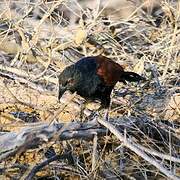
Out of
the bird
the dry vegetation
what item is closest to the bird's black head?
the bird

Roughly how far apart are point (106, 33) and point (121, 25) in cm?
48

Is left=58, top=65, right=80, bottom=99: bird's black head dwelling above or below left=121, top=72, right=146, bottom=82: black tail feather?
below

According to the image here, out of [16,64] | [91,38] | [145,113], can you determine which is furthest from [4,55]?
[145,113]

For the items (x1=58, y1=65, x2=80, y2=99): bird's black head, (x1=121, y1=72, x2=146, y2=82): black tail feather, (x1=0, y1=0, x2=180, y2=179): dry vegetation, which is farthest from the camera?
(x1=121, y1=72, x2=146, y2=82): black tail feather

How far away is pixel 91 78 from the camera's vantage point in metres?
4.20

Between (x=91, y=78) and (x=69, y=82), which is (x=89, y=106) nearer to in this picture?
(x=91, y=78)

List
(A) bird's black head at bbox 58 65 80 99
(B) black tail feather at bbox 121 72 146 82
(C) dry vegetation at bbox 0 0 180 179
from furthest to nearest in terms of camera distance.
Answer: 1. (B) black tail feather at bbox 121 72 146 82
2. (A) bird's black head at bbox 58 65 80 99
3. (C) dry vegetation at bbox 0 0 180 179

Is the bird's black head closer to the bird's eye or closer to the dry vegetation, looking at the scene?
the bird's eye

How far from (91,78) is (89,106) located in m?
0.88

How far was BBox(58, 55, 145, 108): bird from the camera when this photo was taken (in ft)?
13.3

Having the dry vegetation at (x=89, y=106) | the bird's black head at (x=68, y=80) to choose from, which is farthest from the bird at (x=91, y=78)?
the dry vegetation at (x=89, y=106)

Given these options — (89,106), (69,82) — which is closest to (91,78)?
(69,82)

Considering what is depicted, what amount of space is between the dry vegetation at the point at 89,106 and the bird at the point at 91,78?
16cm

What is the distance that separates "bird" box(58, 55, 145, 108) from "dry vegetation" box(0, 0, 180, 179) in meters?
0.16
